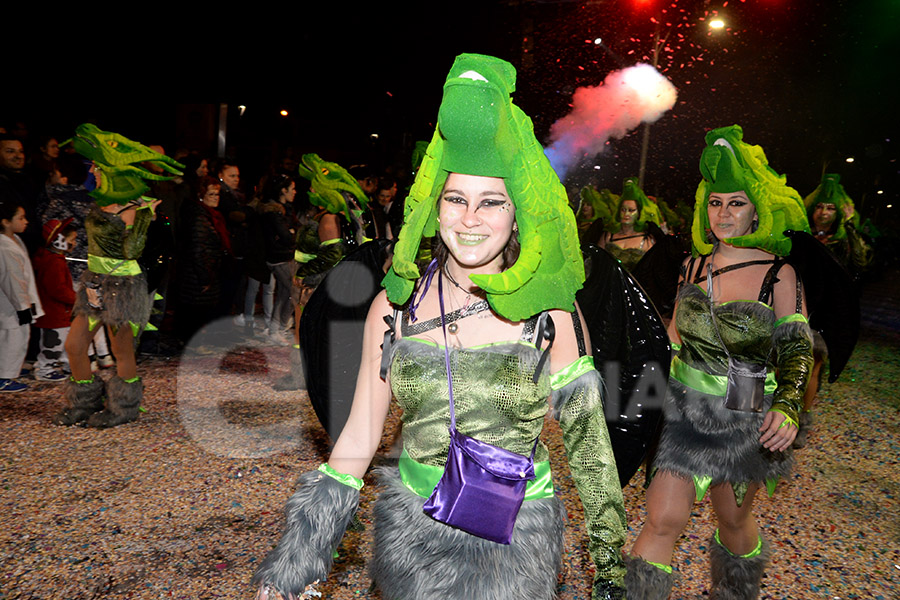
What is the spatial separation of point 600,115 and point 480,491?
844 centimetres

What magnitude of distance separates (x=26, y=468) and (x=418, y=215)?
4285mm

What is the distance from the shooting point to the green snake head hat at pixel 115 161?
190 inches

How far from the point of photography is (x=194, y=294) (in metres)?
7.99

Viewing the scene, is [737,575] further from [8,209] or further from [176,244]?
[176,244]

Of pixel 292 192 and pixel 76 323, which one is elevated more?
pixel 292 192

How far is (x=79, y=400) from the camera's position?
517 centimetres

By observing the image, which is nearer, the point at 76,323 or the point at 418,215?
the point at 418,215

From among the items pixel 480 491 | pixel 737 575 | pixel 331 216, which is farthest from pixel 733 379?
pixel 331 216

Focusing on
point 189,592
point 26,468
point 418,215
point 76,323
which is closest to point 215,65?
point 76,323

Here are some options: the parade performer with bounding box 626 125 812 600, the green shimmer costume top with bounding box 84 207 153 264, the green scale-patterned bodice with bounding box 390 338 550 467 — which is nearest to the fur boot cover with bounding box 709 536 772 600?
the parade performer with bounding box 626 125 812 600

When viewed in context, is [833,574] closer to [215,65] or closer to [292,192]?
[292,192]

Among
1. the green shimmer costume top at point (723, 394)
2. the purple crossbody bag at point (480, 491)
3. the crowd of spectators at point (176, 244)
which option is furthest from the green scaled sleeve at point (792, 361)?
the crowd of spectators at point (176, 244)

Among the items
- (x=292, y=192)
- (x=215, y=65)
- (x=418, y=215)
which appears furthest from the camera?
(x=215, y=65)

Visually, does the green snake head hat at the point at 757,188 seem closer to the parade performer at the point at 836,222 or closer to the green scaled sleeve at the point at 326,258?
the green scaled sleeve at the point at 326,258
